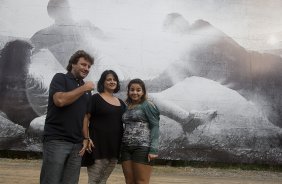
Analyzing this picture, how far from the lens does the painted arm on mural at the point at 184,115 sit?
32.1 feet

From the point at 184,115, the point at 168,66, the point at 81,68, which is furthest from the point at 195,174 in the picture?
the point at 81,68

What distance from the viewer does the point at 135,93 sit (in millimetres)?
3258

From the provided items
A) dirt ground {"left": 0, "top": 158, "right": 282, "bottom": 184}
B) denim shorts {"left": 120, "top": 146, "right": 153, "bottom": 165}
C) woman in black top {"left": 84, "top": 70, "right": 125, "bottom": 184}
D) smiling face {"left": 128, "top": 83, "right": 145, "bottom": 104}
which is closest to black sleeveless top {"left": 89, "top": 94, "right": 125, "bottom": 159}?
woman in black top {"left": 84, "top": 70, "right": 125, "bottom": 184}

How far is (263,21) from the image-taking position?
34.3 feet

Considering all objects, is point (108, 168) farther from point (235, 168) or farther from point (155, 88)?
point (235, 168)

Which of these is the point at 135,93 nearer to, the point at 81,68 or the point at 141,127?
Result: the point at 141,127

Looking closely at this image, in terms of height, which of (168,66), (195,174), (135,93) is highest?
(168,66)

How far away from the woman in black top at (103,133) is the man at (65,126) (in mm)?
320

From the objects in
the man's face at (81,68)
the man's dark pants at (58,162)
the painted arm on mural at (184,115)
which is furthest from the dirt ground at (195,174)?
the man's face at (81,68)

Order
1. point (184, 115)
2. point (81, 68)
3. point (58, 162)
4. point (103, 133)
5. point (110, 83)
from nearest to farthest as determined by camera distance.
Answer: point (58, 162) < point (81, 68) < point (103, 133) < point (110, 83) < point (184, 115)

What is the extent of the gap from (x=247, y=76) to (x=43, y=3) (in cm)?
538

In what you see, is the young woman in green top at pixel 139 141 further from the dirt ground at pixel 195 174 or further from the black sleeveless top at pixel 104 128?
the dirt ground at pixel 195 174

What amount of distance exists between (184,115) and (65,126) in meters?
7.40

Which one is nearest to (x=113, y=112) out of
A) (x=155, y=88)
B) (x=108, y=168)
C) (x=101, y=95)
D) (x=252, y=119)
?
(x=101, y=95)
